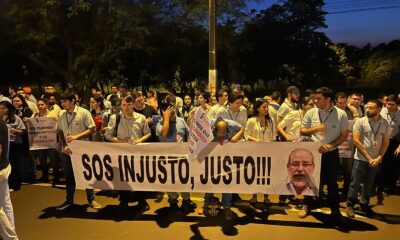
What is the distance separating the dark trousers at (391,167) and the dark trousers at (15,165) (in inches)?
271

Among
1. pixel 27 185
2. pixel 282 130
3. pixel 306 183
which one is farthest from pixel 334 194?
pixel 27 185

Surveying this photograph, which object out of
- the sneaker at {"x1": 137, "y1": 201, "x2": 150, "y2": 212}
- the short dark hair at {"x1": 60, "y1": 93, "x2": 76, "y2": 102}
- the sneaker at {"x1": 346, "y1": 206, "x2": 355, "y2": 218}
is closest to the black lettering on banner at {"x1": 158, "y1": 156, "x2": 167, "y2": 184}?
the sneaker at {"x1": 137, "y1": 201, "x2": 150, "y2": 212}

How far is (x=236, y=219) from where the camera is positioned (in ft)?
20.5

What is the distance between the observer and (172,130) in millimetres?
6465

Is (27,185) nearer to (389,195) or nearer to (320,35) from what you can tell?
(389,195)

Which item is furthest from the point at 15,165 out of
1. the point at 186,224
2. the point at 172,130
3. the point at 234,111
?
the point at 234,111

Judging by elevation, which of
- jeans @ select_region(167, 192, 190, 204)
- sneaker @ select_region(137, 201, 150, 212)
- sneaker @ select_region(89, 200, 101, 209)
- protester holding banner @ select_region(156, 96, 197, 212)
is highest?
protester holding banner @ select_region(156, 96, 197, 212)

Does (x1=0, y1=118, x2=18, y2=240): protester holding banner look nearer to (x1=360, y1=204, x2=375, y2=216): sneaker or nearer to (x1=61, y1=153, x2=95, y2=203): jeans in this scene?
(x1=61, y1=153, x2=95, y2=203): jeans

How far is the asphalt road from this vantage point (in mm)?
5648

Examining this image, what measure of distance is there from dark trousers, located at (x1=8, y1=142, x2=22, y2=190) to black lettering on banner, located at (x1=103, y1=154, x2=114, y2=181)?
8.46 feet

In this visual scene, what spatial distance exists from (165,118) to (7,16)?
1563 cm

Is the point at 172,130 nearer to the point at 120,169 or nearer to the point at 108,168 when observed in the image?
the point at 120,169

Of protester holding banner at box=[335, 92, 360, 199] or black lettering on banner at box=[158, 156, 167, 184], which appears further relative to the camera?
protester holding banner at box=[335, 92, 360, 199]

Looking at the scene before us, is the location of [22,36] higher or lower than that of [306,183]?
higher
